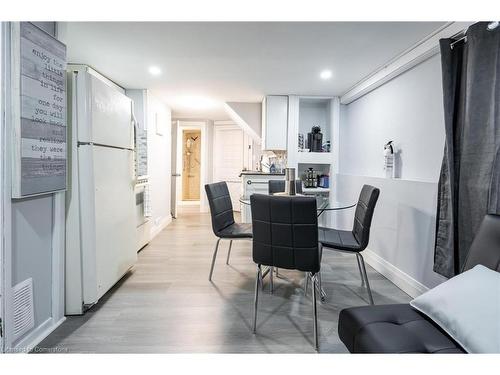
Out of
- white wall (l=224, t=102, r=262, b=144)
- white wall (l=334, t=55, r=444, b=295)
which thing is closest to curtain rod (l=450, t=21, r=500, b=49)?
white wall (l=334, t=55, r=444, b=295)

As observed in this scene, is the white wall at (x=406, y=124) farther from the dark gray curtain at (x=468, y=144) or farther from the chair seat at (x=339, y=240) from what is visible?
the chair seat at (x=339, y=240)

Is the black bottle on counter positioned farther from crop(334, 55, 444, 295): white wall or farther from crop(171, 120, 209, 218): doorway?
crop(171, 120, 209, 218): doorway

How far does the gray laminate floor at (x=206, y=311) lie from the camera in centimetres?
175

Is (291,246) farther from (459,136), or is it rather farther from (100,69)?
(100,69)

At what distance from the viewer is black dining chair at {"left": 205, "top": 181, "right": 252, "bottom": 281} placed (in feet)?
8.51

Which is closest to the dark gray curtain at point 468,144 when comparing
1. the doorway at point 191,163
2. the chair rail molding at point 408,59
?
the chair rail molding at point 408,59

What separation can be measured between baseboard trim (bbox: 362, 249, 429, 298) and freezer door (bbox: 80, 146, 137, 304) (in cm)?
251

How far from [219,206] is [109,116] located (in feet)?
3.94

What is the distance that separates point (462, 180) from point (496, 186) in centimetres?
25

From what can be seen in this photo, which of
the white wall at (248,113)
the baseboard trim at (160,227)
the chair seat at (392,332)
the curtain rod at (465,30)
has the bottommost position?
the baseboard trim at (160,227)

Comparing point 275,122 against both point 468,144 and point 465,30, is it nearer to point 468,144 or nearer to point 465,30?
point 465,30

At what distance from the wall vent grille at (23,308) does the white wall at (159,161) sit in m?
2.68

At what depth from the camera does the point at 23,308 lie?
162 centimetres
